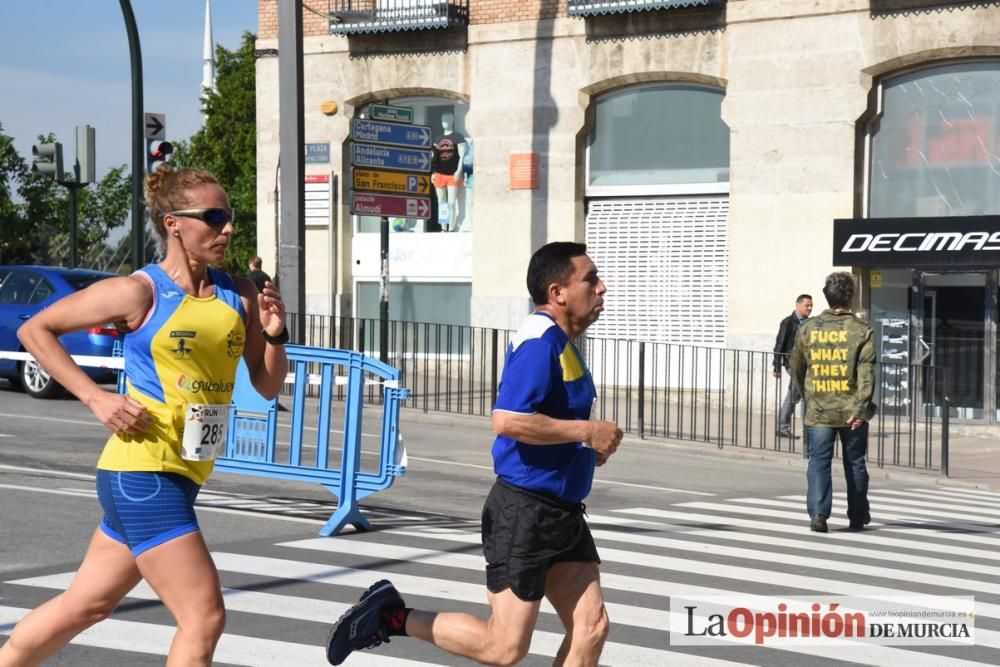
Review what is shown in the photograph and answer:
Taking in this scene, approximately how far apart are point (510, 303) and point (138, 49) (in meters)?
7.62

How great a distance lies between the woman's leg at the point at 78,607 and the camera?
185 inches

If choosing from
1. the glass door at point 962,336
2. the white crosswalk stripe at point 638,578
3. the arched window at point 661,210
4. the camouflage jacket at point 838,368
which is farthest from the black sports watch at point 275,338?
the arched window at point 661,210

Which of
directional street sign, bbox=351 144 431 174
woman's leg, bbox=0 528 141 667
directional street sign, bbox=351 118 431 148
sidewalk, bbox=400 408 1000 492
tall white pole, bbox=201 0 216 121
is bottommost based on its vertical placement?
sidewalk, bbox=400 408 1000 492

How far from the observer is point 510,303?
2638cm

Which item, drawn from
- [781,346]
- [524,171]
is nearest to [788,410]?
[781,346]

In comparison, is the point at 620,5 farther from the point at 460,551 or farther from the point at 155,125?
the point at 460,551

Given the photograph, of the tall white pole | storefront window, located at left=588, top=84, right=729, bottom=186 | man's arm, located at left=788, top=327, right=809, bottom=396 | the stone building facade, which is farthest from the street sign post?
the tall white pole

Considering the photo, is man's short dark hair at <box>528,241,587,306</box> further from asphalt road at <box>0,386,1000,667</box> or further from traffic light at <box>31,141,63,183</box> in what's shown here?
traffic light at <box>31,141,63,183</box>

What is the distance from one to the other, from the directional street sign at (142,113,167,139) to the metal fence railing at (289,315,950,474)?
3827 mm

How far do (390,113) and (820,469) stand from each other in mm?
12887

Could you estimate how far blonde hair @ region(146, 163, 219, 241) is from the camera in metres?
4.89

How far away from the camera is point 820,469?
11102mm

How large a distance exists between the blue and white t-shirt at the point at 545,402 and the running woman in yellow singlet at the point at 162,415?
0.97 meters

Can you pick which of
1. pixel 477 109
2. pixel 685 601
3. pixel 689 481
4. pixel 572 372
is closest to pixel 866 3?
pixel 477 109
